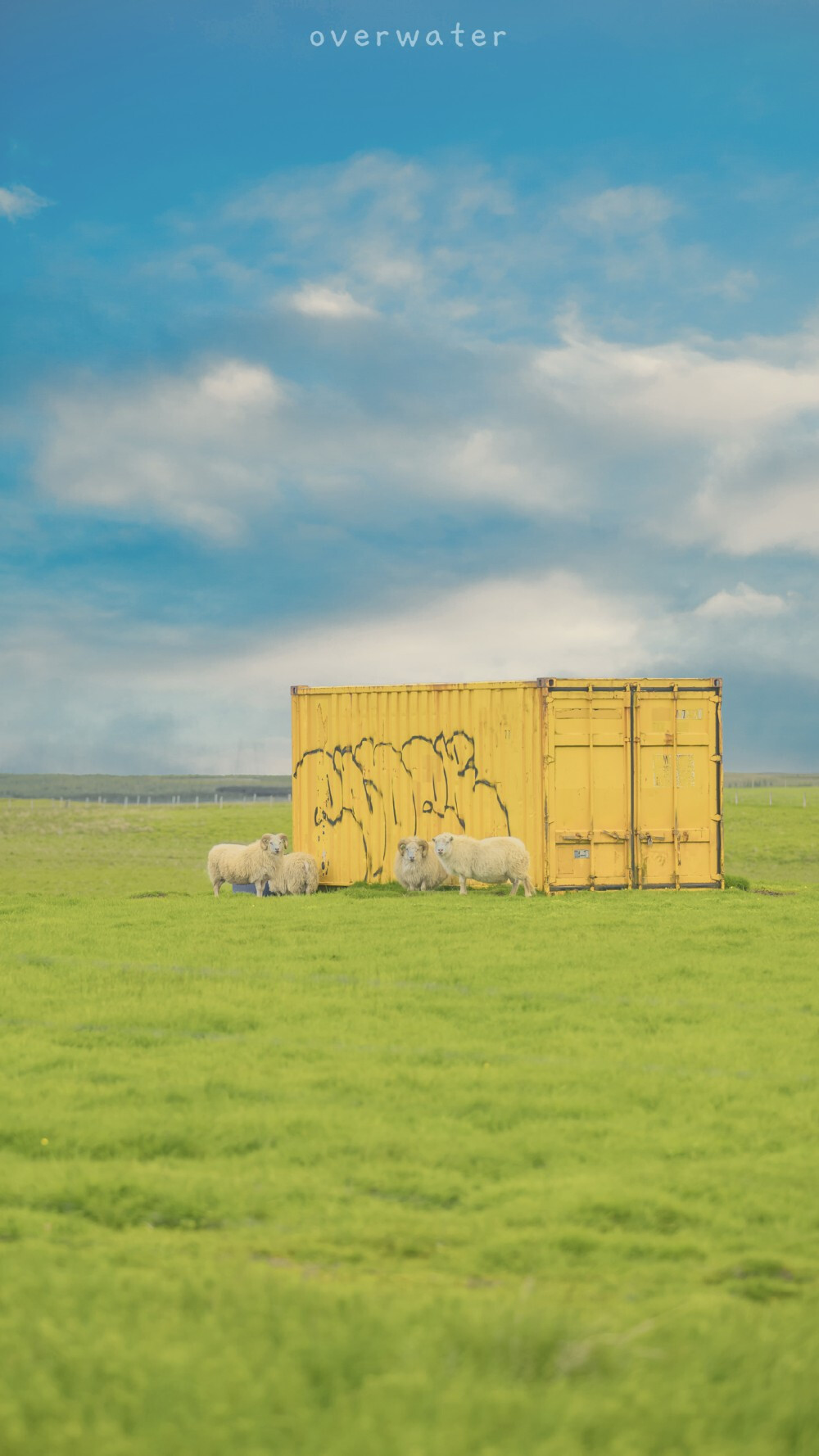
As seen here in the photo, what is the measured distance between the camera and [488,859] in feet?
78.4

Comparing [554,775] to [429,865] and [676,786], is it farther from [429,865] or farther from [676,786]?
[429,865]

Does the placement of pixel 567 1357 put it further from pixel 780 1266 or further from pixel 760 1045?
pixel 760 1045

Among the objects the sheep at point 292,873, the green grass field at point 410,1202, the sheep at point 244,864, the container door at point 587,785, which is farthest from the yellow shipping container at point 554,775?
the green grass field at point 410,1202

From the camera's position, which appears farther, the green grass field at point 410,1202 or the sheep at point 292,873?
the sheep at point 292,873

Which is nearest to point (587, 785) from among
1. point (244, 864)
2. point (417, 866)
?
point (417, 866)

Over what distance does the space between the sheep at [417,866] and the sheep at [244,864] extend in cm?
280

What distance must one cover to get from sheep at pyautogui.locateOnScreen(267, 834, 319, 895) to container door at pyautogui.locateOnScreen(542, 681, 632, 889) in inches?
193

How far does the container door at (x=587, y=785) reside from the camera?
2445cm

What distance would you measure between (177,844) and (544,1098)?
192ft

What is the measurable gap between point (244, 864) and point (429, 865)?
4.15 m

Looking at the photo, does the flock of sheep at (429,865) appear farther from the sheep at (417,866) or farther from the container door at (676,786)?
the container door at (676,786)

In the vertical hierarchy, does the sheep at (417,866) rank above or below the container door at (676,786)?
below

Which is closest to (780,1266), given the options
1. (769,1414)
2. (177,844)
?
(769,1414)

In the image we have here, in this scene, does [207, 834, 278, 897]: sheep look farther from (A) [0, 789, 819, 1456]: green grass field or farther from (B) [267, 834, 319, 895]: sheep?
(A) [0, 789, 819, 1456]: green grass field
